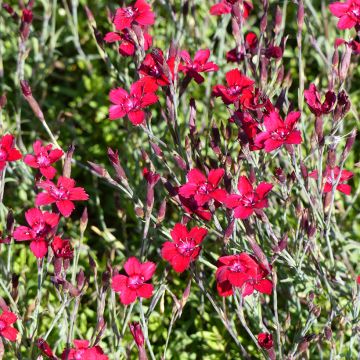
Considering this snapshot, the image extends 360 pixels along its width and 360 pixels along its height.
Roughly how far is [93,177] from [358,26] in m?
1.61

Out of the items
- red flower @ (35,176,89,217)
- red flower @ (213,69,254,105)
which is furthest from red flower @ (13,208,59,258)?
red flower @ (213,69,254,105)

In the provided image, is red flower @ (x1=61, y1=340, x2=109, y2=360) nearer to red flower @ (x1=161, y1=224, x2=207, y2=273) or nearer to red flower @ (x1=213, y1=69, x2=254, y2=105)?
red flower @ (x1=161, y1=224, x2=207, y2=273)

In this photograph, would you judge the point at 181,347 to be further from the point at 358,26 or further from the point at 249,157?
the point at 358,26

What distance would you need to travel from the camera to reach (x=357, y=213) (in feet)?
11.0

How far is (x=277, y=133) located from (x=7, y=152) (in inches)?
35.0

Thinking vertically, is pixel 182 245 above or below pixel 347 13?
below

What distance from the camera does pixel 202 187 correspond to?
6.77 feet

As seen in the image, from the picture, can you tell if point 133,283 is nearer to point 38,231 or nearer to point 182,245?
point 182,245

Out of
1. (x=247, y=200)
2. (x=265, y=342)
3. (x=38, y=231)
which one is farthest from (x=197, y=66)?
(x=265, y=342)

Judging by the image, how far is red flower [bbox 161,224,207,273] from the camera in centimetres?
204

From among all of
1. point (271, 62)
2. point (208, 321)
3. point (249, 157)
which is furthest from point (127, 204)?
point (249, 157)

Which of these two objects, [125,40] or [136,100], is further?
[125,40]

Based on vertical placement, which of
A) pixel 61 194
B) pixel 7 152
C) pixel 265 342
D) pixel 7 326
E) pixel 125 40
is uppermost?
pixel 125 40

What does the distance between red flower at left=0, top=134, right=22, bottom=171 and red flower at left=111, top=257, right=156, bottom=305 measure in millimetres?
515
